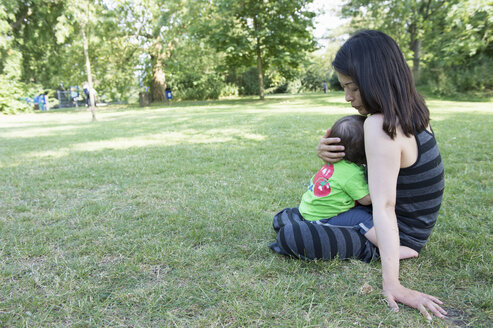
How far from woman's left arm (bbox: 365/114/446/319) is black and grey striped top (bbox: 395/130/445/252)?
0.24m

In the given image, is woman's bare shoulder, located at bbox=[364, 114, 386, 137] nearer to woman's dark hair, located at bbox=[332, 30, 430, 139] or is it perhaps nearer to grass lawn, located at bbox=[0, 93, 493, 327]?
woman's dark hair, located at bbox=[332, 30, 430, 139]

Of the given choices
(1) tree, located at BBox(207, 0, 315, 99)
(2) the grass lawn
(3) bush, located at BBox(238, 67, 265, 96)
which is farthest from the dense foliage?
(3) bush, located at BBox(238, 67, 265, 96)

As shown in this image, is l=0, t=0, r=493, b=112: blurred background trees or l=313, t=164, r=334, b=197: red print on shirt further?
l=0, t=0, r=493, b=112: blurred background trees

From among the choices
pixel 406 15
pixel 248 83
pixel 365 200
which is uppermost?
pixel 406 15

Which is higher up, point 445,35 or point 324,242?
point 445,35

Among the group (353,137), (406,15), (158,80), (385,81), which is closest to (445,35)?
(406,15)

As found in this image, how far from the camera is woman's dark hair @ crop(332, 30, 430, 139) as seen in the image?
5.76 feet

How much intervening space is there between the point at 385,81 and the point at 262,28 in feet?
65.0

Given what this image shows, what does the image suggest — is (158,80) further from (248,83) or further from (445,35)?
(445,35)

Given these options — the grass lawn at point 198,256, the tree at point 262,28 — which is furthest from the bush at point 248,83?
the grass lawn at point 198,256

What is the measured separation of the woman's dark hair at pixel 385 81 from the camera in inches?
69.1

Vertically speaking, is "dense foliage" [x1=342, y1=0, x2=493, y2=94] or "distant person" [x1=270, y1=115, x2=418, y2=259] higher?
"dense foliage" [x1=342, y1=0, x2=493, y2=94]

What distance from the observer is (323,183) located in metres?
2.29

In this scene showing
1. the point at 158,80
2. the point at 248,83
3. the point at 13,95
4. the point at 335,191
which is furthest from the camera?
the point at 248,83
